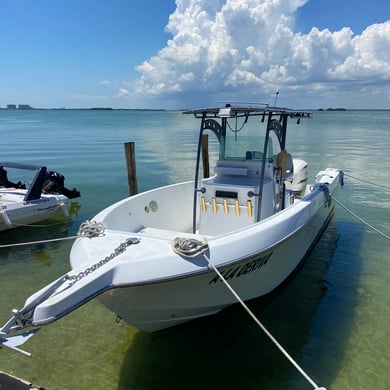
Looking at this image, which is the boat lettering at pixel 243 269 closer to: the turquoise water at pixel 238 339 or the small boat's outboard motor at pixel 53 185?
the turquoise water at pixel 238 339

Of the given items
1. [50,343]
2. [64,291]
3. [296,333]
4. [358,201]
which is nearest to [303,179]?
[358,201]

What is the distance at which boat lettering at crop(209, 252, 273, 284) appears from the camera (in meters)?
4.18

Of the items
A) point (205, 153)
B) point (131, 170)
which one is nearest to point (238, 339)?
point (131, 170)

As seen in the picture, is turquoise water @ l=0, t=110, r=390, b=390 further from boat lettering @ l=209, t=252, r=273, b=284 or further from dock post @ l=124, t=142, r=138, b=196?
dock post @ l=124, t=142, r=138, b=196

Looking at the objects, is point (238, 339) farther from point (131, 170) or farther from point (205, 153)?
point (205, 153)

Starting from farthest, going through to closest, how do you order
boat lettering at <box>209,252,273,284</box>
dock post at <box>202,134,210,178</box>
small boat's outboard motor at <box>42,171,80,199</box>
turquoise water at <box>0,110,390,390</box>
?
dock post at <box>202,134,210,178</box> → small boat's outboard motor at <box>42,171,80,199</box> → turquoise water at <box>0,110,390,390</box> → boat lettering at <box>209,252,273,284</box>

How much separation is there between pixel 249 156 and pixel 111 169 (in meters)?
13.8

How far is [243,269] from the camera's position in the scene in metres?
4.45

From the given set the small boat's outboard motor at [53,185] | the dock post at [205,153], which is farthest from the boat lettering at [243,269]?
the small boat's outboard motor at [53,185]

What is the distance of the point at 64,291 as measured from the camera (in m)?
3.09

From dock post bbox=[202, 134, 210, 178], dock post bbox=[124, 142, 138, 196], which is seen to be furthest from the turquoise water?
dock post bbox=[202, 134, 210, 178]

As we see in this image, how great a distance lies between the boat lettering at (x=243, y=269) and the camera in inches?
165

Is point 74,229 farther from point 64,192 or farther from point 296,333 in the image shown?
point 296,333

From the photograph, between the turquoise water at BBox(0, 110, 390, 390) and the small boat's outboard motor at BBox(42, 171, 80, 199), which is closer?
the turquoise water at BBox(0, 110, 390, 390)
